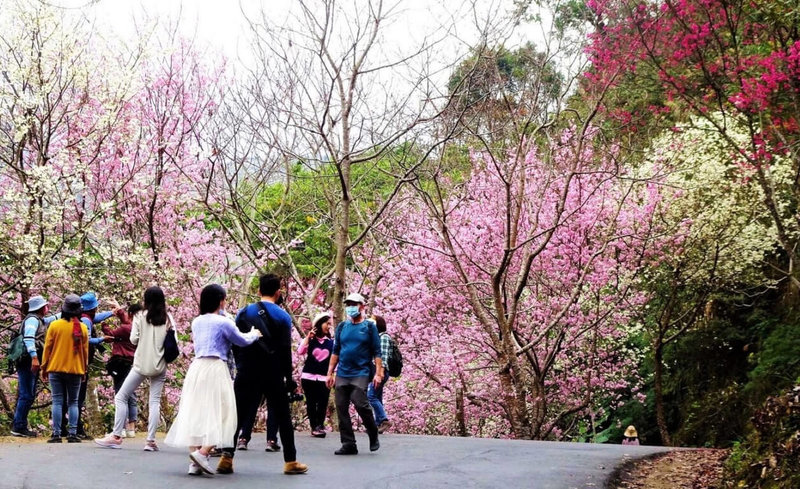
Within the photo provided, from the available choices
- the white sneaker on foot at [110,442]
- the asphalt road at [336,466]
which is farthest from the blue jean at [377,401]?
the white sneaker on foot at [110,442]

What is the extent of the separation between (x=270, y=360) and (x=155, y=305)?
2315mm

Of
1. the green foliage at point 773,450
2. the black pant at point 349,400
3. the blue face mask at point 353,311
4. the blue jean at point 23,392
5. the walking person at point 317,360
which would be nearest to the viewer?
the green foliage at point 773,450

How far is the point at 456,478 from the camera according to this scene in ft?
27.3

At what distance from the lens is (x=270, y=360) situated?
8.28m

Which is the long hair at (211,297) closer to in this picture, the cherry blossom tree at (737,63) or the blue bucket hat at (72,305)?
the blue bucket hat at (72,305)

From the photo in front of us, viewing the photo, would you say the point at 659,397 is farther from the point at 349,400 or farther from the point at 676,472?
the point at 349,400

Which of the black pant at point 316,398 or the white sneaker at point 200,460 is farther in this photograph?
the black pant at point 316,398

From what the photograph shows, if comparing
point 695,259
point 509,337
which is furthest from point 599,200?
point 509,337

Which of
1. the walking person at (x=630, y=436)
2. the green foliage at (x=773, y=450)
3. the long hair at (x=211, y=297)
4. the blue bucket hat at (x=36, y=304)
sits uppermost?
the blue bucket hat at (x=36, y=304)

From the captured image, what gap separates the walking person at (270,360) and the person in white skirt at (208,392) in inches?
7.6

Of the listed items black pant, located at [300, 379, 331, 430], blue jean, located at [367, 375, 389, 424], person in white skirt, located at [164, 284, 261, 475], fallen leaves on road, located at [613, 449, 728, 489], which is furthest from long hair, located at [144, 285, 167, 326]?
fallen leaves on road, located at [613, 449, 728, 489]

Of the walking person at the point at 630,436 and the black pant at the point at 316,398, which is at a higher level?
the black pant at the point at 316,398

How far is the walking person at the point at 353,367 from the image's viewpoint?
9.96 metres

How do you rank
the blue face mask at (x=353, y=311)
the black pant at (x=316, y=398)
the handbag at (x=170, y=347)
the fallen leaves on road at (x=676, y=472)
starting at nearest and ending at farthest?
1. the fallen leaves on road at (x=676, y=472)
2. the handbag at (x=170, y=347)
3. the blue face mask at (x=353, y=311)
4. the black pant at (x=316, y=398)
